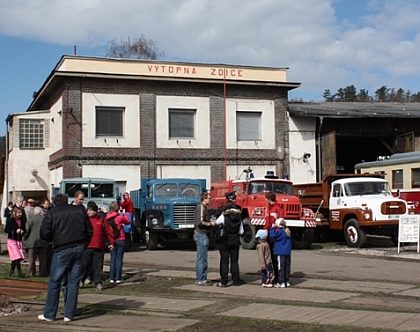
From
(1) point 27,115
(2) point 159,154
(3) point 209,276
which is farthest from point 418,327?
(1) point 27,115

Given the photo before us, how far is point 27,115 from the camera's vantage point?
120 ft

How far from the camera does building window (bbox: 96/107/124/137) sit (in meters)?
32.9

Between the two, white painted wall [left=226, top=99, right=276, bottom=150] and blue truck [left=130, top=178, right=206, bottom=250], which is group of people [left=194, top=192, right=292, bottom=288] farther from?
white painted wall [left=226, top=99, right=276, bottom=150]

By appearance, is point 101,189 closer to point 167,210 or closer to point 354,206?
Result: point 167,210

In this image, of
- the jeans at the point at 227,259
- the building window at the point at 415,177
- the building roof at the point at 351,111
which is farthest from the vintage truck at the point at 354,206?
the jeans at the point at 227,259

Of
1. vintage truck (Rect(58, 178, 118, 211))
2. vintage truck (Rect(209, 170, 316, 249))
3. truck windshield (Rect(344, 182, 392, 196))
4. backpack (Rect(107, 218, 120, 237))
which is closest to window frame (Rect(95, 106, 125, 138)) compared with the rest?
vintage truck (Rect(58, 178, 118, 211))

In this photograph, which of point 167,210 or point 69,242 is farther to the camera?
point 167,210

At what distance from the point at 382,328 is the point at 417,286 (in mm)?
5094

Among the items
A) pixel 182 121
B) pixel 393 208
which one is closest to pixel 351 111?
pixel 182 121

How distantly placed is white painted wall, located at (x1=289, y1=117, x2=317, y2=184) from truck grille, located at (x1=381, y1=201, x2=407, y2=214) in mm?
13489

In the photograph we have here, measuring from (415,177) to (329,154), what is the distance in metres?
9.33

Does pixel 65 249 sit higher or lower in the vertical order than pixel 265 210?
lower

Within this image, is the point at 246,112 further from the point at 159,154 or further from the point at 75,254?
the point at 75,254

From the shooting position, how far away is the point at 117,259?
14039 mm
